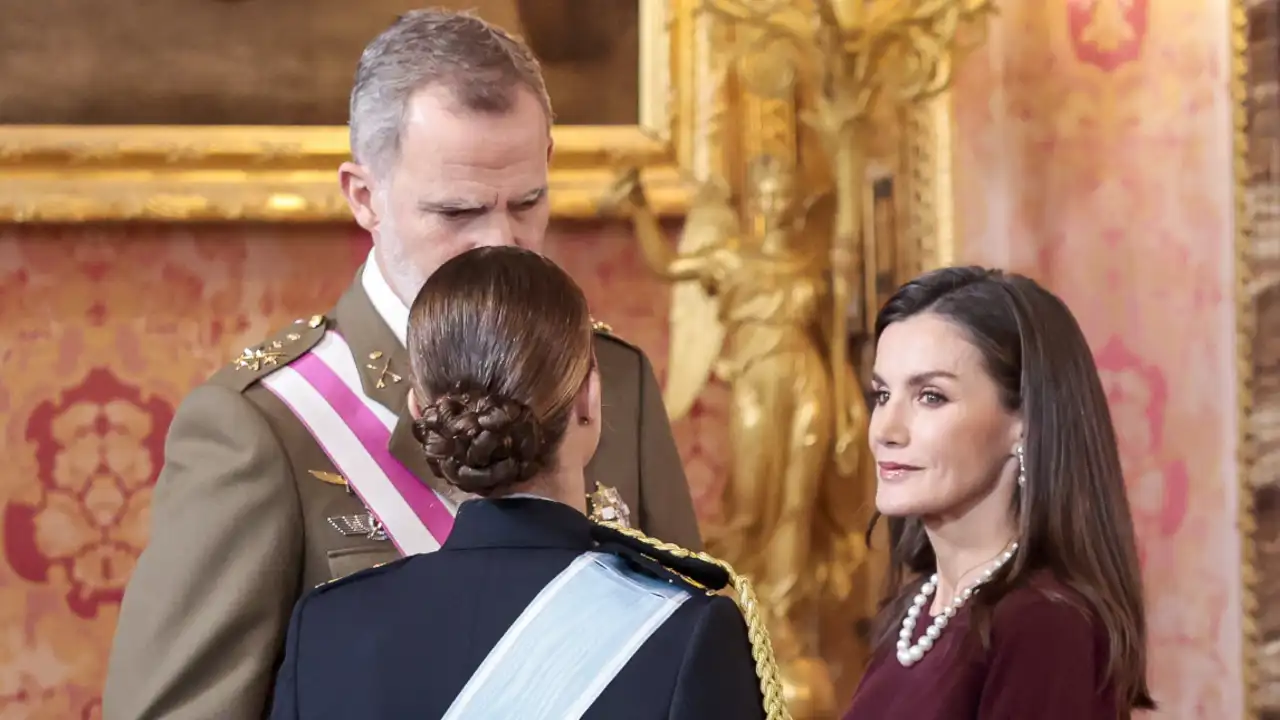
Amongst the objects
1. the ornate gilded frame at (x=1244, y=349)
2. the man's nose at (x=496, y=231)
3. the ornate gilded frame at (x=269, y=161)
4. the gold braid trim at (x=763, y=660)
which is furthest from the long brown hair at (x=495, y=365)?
the ornate gilded frame at (x=1244, y=349)

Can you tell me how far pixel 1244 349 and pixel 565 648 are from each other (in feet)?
6.30

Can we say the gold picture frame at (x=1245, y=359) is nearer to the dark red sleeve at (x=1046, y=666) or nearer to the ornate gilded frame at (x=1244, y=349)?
the ornate gilded frame at (x=1244, y=349)

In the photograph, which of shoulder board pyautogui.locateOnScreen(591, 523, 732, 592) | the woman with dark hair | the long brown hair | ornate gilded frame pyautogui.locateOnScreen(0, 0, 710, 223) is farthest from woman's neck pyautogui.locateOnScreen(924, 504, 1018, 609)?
ornate gilded frame pyautogui.locateOnScreen(0, 0, 710, 223)

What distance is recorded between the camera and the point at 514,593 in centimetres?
92

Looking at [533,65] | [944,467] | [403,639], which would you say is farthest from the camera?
[944,467]

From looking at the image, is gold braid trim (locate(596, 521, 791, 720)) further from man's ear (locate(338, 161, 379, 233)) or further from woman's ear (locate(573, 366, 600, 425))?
man's ear (locate(338, 161, 379, 233))

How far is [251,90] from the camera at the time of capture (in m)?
2.36

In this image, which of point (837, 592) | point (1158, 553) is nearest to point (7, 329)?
point (837, 592)

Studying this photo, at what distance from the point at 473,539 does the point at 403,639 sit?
8 centimetres

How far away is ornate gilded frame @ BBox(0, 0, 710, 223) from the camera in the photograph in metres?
2.28

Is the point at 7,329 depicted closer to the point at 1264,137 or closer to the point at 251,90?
the point at 251,90

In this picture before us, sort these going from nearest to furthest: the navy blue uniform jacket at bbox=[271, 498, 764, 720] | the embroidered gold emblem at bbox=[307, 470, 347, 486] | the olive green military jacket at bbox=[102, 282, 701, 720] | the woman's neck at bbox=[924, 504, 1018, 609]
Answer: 1. the navy blue uniform jacket at bbox=[271, 498, 764, 720]
2. the olive green military jacket at bbox=[102, 282, 701, 720]
3. the embroidered gold emblem at bbox=[307, 470, 347, 486]
4. the woman's neck at bbox=[924, 504, 1018, 609]

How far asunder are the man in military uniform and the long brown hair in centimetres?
23

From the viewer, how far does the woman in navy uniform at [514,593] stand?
902 mm
